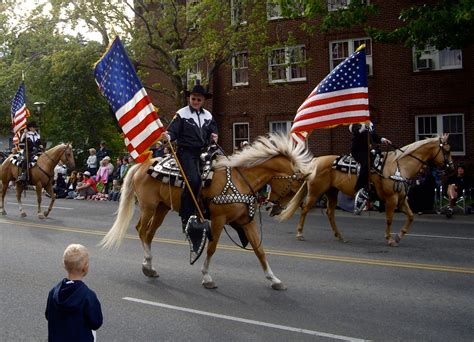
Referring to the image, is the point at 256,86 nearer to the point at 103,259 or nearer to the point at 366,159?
the point at 366,159

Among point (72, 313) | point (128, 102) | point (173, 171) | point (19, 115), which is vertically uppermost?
point (19, 115)

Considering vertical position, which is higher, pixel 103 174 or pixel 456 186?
pixel 103 174

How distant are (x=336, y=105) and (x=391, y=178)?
189 cm

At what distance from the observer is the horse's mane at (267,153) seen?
26.0 feet

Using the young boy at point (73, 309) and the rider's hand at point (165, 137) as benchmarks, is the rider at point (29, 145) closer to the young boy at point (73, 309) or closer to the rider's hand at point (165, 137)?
the rider's hand at point (165, 137)

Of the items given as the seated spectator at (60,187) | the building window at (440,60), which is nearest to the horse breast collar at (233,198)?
the seated spectator at (60,187)

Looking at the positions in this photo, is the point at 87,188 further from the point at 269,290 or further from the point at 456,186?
the point at 269,290

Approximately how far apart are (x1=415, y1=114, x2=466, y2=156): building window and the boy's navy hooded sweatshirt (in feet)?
76.2

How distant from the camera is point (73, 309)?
3.70 m

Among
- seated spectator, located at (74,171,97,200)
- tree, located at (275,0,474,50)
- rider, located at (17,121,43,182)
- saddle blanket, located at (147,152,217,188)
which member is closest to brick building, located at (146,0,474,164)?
tree, located at (275,0,474,50)

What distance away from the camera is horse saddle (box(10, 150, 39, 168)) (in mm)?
16609

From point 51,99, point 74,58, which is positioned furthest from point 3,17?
point 51,99

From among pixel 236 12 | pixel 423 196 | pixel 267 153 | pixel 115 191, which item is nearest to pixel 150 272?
pixel 267 153

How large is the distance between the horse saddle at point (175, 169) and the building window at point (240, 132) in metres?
21.1
